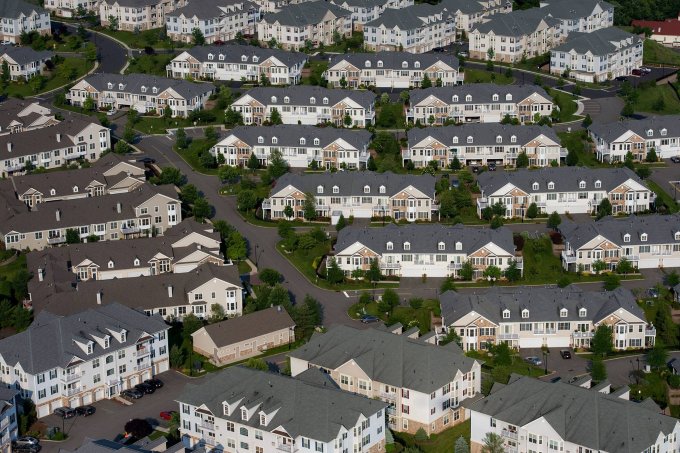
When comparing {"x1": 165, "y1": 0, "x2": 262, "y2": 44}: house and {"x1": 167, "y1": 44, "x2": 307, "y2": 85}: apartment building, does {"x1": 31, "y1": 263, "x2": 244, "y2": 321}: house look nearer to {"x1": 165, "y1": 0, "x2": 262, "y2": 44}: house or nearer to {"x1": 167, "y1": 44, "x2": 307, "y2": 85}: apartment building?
{"x1": 167, "y1": 44, "x2": 307, "y2": 85}: apartment building

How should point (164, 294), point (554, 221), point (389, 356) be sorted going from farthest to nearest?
point (554, 221) → point (164, 294) → point (389, 356)

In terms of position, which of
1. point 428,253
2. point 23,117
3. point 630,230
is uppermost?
point 23,117

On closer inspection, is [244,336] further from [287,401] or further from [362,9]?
[362,9]

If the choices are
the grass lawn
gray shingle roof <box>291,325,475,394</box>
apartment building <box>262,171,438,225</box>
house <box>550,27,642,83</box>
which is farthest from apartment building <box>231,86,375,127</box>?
gray shingle roof <box>291,325,475,394</box>

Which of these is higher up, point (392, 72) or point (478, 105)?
point (392, 72)

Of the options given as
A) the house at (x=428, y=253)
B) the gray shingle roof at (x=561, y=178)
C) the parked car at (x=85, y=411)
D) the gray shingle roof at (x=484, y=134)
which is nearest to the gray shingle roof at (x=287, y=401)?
the parked car at (x=85, y=411)

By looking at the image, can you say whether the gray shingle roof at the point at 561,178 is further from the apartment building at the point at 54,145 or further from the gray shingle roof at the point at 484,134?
the apartment building at the point at 54,145

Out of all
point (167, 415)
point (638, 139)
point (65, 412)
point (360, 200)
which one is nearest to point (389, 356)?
point (167, 415)
